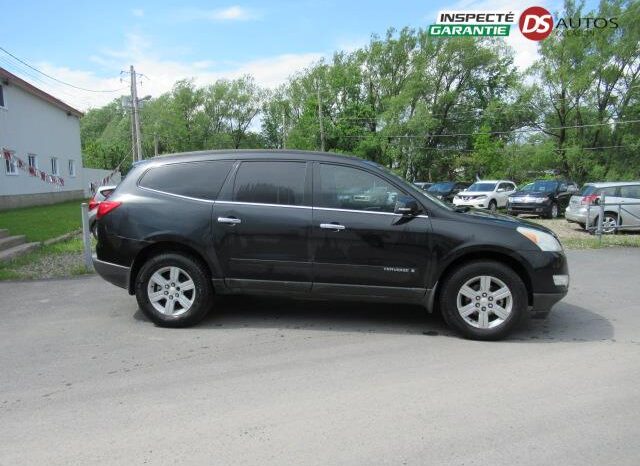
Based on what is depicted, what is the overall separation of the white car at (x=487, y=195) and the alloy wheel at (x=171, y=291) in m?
19.7

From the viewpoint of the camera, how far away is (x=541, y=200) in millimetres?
19891

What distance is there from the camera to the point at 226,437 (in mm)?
3123

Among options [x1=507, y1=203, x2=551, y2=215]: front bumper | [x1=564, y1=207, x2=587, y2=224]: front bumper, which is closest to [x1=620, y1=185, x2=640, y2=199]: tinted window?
[x1=564, y1=207, x2=587, y2=224]: front bumper

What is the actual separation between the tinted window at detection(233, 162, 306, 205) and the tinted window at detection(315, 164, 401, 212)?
241mm

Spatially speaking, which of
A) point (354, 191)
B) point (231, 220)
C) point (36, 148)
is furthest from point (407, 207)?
point (36, 148)

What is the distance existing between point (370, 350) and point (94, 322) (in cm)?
309

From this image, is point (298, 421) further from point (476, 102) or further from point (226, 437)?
point (476, 102)

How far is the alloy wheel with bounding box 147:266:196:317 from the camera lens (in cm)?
525

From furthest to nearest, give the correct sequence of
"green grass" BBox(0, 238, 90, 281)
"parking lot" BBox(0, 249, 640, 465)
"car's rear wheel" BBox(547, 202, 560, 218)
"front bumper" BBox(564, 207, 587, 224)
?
"car's rear wheel" BBox(547, 202, 560, 218)
"front bumper" BBox(564, 207, 587, 224)
"green grass" BBox(0, 238, 90, 281)
"parking lot" BBox(0, 249, 640, 465)

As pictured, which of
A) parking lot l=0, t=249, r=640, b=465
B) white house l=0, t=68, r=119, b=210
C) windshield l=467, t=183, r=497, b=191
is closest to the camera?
parking lot l=0, t=249, r=640, b=465

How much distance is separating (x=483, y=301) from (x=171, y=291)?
319 centimetres

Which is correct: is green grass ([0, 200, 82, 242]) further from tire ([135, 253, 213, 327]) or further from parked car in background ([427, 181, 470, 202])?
parked car in background ([427, 181, 470, 202])

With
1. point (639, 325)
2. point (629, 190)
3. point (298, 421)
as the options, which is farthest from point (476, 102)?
point (298, 421)

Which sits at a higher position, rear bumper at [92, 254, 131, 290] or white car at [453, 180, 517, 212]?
white car at [453, 180, 517, 212]
